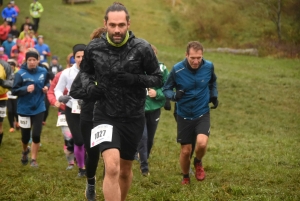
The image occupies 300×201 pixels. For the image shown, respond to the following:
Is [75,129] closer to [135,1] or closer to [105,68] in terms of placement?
[105,68]

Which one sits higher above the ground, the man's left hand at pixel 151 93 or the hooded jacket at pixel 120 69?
the hooded jacket at pixel 120 69

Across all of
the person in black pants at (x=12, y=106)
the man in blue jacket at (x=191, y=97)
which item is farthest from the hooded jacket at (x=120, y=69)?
the person in black pants at (x=12, y=106)

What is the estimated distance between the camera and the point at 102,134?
19.0ft

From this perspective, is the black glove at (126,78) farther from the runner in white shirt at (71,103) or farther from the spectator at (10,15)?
the spectator at (10,15)

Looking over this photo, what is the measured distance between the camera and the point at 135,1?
155 feet

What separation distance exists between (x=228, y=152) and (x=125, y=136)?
6987mm

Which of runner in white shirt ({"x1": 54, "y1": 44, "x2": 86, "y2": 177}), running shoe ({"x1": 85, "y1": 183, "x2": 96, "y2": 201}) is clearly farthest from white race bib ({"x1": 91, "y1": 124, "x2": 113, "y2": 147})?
runner in white shirt ({"x1": 54, "y1": 44, "x2": 86, "y2": 177})

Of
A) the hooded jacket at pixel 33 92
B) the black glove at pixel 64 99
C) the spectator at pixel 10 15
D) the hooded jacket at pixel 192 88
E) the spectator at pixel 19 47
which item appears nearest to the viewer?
the hooded jacket at pixel 192 88

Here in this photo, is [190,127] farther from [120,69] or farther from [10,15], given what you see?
[10,15]

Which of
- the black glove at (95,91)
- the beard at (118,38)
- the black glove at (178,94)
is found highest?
the beard at (118,38)

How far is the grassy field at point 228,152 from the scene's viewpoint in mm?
7602

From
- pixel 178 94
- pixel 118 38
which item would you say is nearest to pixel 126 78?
pixel 118 38

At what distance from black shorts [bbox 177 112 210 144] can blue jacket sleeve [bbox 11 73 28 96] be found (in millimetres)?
3164

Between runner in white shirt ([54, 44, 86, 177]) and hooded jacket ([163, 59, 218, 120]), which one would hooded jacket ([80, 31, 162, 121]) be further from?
runner in white shirt ([54, 44, 86, 177])
